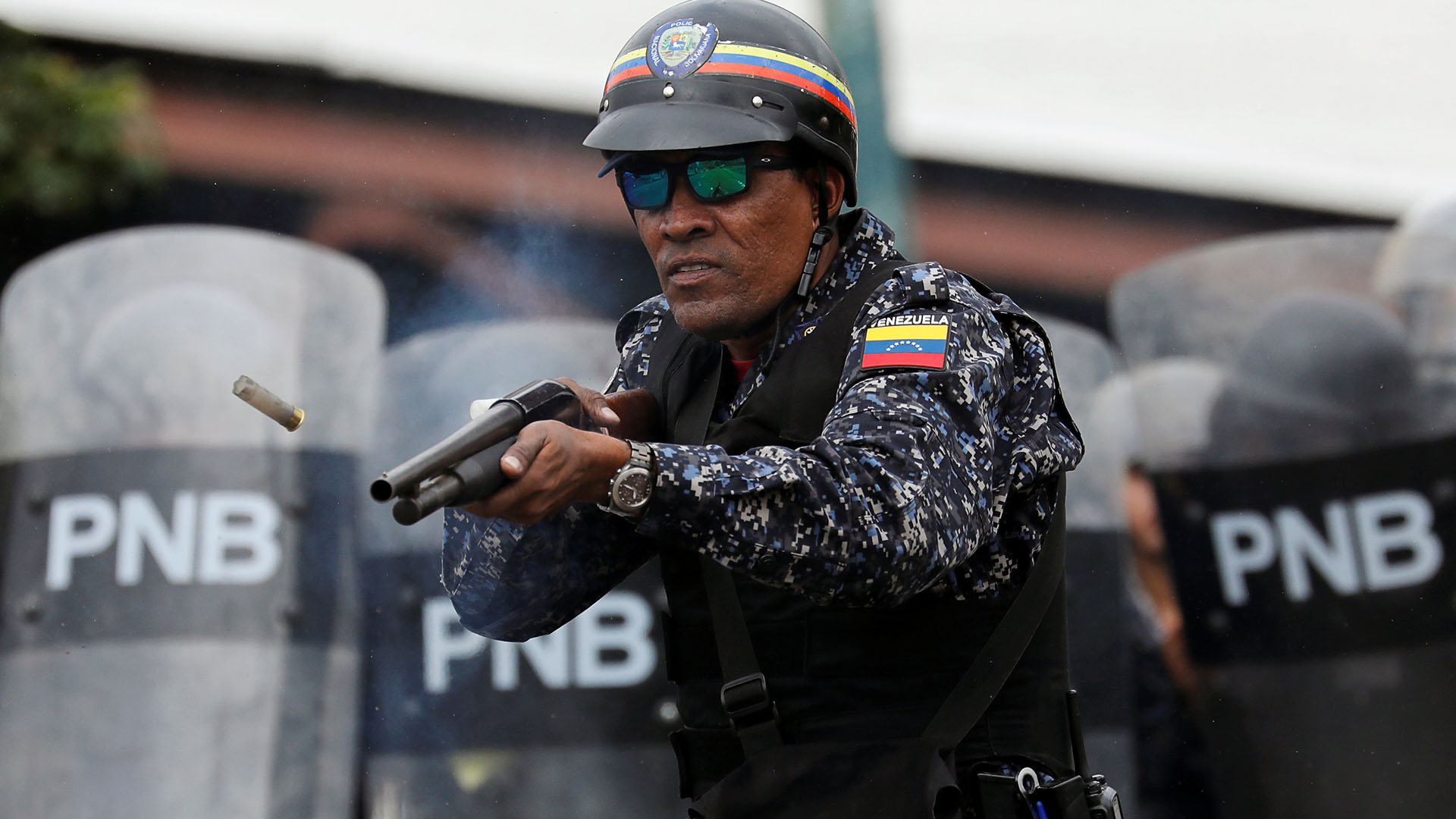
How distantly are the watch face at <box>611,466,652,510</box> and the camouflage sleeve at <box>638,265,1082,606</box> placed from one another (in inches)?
0.6

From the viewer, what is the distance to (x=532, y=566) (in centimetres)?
220

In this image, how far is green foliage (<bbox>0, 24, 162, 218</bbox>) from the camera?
3.69 m

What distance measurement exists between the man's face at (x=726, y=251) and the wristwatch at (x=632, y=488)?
599 mm

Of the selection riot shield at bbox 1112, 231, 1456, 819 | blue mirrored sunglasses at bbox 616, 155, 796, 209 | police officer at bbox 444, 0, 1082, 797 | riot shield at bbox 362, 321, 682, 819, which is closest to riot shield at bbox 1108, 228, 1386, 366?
riot shield at bbox 1112, 231, 1456, 819

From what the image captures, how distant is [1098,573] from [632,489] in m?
2.66

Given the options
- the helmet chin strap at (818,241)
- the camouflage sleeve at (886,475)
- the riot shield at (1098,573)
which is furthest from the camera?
the riot shield at (1098,573)

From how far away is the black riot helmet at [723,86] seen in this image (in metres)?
2.11

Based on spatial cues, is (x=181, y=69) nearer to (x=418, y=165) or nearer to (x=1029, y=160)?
(x=418, y=165)

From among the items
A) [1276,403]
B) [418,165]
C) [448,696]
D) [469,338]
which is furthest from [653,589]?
[1276,403]

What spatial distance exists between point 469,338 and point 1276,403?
90.4 inches

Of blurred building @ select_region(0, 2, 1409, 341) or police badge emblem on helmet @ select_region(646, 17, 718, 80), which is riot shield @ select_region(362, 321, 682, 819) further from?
police badge emblem on helmet @ select_region(646, 17, 718, 80)

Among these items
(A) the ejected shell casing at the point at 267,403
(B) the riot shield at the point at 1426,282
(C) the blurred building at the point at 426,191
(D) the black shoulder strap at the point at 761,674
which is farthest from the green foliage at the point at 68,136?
(B) the riot shield at the point at 1426,282

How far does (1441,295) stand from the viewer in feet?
13.7

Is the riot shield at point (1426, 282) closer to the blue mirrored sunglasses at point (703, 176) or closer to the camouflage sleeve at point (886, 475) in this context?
the camouflage sleeve at point (886, 475)
